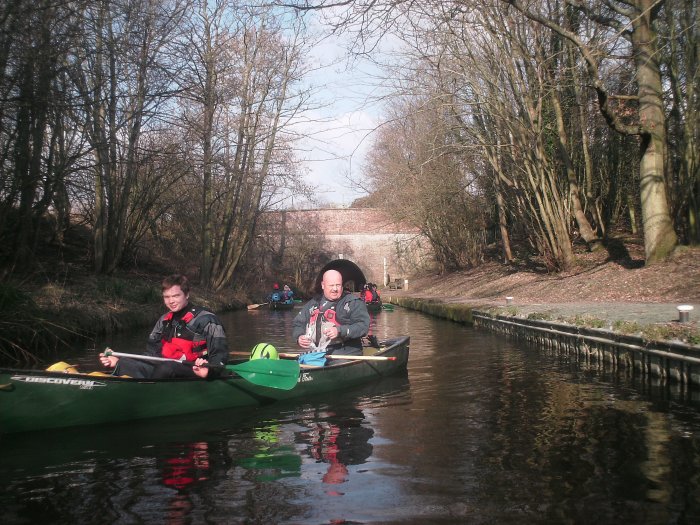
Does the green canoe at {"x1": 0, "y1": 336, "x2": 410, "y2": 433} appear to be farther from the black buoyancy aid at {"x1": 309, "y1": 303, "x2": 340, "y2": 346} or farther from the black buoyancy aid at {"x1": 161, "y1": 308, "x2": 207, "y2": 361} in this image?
the black buoyancy aid at {"x1": 309, "y1": 303, "x2": 340, "y2": 346}

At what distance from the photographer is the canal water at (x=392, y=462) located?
13.3ft

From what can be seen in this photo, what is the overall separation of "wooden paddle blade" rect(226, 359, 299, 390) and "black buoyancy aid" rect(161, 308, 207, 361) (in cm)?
38

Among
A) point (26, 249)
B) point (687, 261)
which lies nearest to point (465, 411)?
point (687, 261)

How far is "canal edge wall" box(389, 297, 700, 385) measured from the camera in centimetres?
734

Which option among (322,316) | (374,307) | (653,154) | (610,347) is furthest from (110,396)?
(374,307)

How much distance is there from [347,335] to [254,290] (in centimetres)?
2616

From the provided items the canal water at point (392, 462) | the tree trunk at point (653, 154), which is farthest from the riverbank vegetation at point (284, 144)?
the canal water at point (392, 462)

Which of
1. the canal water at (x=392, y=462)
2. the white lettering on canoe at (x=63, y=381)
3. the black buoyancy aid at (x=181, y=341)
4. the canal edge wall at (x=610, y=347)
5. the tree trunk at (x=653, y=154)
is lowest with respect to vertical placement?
the canal water at (x=392, y=462)

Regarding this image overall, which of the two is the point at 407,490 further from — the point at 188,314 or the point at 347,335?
the point at 347,335

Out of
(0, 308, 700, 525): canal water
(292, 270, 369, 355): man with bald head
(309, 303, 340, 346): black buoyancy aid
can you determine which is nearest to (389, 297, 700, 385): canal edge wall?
(0, 308, 700, 525): canal water

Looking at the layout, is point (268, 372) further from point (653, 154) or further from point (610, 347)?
point (653, 154)

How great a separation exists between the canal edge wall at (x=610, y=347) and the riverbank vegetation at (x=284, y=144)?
3.93 meters

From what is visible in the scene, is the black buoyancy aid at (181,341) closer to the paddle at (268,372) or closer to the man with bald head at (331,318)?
the paddle at (268,372)

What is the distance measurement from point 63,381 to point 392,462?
2916mm
